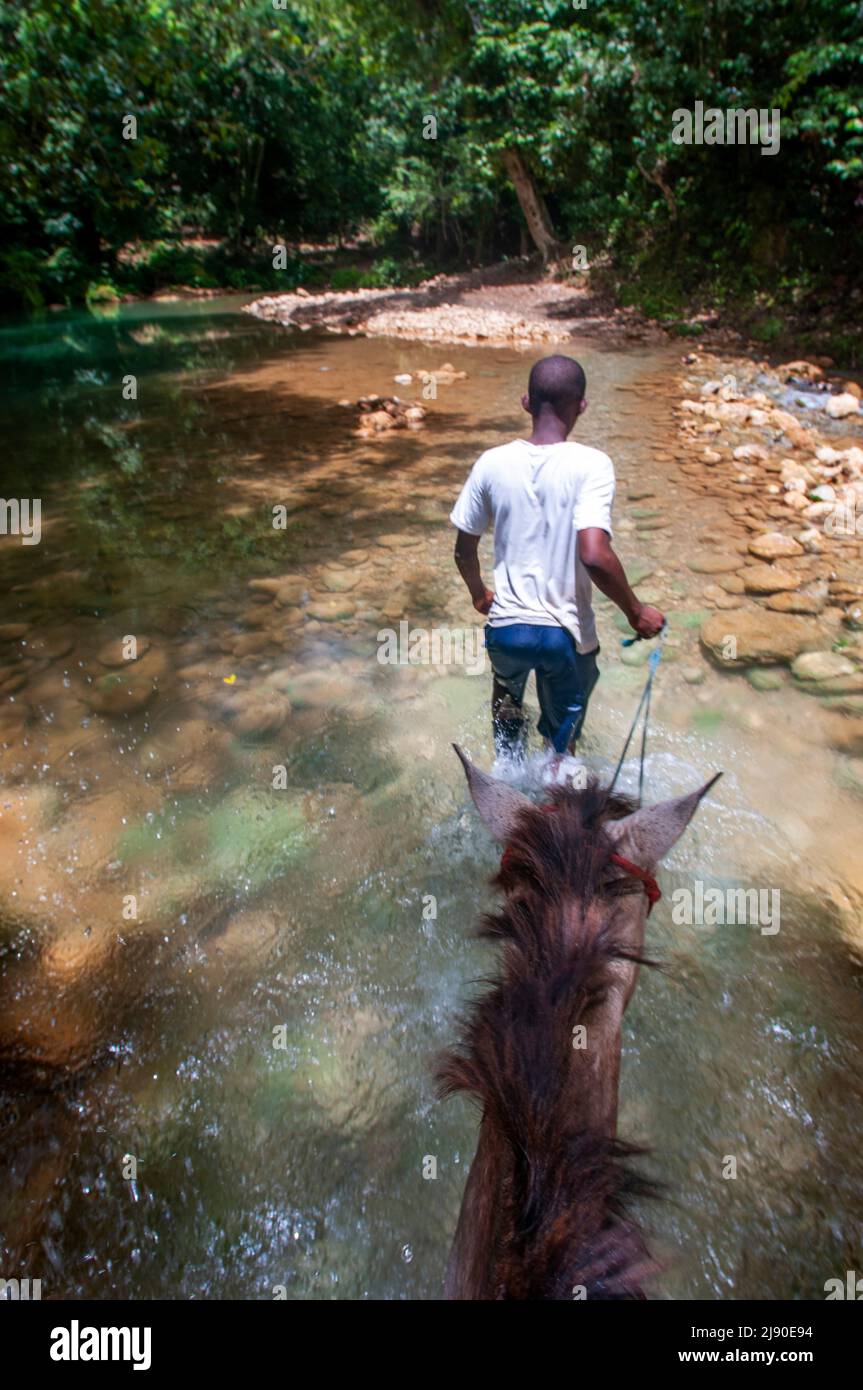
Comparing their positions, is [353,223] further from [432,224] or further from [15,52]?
[15,52]

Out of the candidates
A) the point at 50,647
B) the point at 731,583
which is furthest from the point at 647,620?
the point at 50,647

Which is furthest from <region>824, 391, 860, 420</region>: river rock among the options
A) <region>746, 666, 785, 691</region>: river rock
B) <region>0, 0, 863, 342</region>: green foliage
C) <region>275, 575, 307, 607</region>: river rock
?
<region>275, 575, 307, 607</region>: river rock

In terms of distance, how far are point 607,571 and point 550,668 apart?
22.9 inches

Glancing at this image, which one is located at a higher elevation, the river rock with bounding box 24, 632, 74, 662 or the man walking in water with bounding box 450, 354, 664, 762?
the man walking in water with bounding box 450, 354, 664, 762

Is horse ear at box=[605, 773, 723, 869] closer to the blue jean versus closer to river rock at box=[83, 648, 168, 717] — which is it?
the blue jean

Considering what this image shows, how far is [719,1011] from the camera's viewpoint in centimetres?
264

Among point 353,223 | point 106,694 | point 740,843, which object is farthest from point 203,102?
point 740,843

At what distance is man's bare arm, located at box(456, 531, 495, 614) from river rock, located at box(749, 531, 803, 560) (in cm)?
347

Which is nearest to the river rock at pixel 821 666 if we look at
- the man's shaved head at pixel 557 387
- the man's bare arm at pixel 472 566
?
the man's bare arm at pixel 472 566

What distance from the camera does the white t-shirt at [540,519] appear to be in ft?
8.31

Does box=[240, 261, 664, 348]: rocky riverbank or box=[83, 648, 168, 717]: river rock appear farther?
box=[240, 261, 664, 348]: rocky riverbank

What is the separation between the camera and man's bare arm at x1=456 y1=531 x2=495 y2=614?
9.62ft
